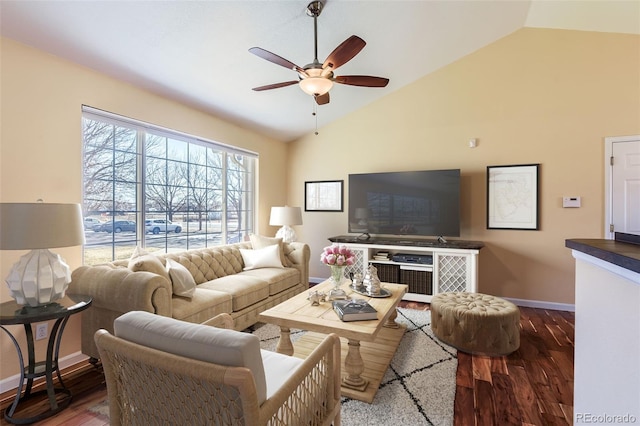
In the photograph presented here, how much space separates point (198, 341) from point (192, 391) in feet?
0.62

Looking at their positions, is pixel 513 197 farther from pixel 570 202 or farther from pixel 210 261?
pixel 210 261

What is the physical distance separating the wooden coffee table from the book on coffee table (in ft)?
0.11

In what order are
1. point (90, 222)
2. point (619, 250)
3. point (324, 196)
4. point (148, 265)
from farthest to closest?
point (324, 196)
point (90, 222)
point (148, 265)
point (619, 250)

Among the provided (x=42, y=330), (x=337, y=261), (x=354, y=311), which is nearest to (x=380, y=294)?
(x=337, y=261)

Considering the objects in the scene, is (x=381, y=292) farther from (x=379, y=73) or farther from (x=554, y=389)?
(x=379, y=73)

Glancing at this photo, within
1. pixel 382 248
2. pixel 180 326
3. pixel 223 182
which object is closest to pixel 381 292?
pixel 382 248

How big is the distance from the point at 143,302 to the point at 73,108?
1710 millimetres

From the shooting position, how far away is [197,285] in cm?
322

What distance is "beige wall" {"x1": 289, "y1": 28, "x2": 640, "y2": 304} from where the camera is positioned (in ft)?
12.1

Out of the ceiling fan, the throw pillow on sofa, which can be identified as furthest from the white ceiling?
the throw pillow on sofa

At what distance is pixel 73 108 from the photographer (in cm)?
253

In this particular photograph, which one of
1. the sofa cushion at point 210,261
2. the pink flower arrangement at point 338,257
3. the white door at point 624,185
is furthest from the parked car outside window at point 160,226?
the white door at point 624,185

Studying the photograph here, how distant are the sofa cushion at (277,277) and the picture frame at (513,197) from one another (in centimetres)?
268

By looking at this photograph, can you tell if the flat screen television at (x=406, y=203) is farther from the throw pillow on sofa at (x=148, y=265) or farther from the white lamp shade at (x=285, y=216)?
the throw pillow on sofa at (x=148, y=265)
